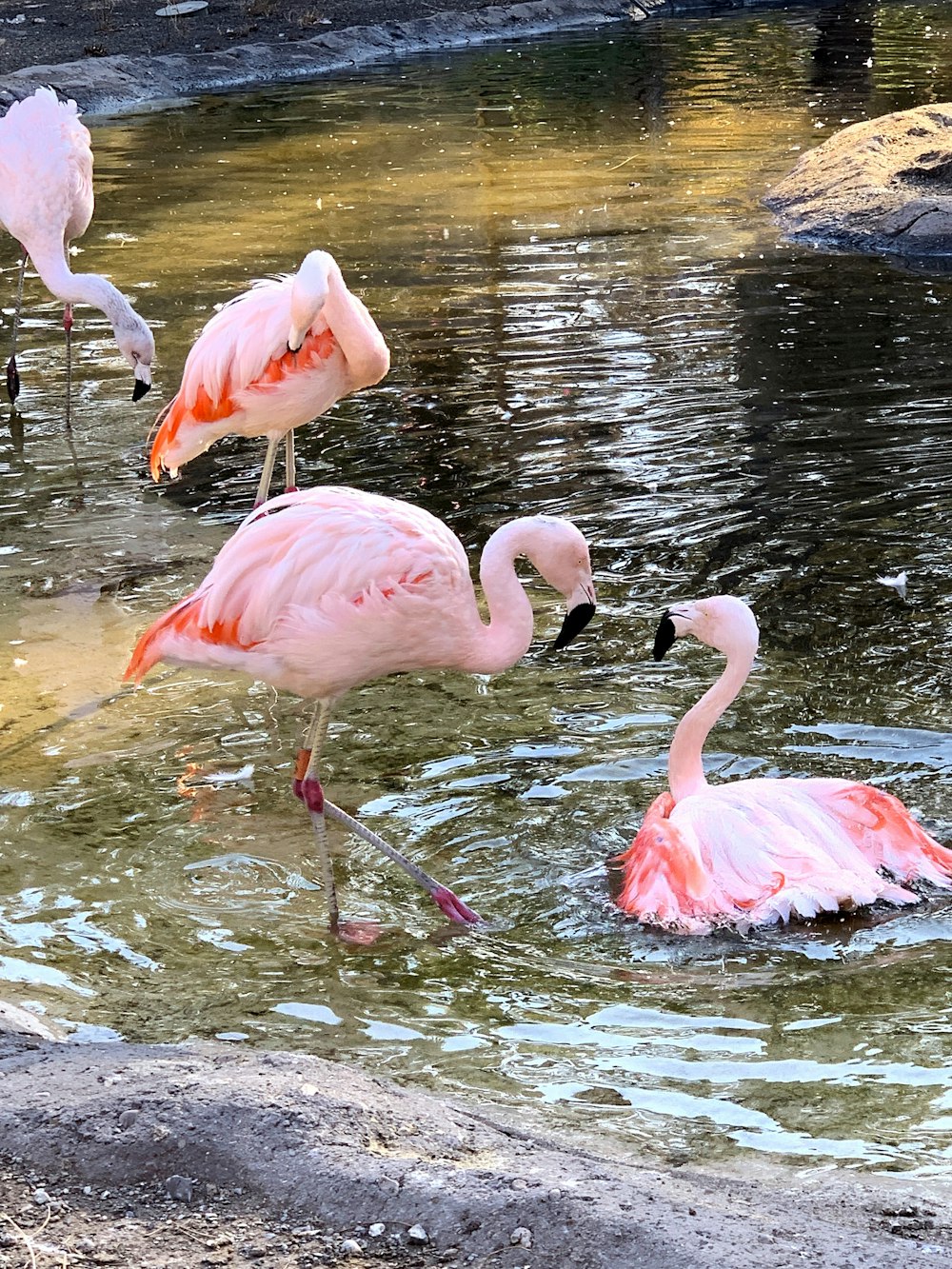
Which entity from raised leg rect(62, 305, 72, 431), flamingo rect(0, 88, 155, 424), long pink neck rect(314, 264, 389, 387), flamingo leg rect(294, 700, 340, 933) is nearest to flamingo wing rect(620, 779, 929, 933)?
flamingo leg rect(294, 700, 340, 933)

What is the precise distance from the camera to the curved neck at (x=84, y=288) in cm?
707

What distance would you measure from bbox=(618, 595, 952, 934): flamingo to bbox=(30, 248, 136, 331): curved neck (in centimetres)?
428

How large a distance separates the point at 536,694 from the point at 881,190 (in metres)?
6.55

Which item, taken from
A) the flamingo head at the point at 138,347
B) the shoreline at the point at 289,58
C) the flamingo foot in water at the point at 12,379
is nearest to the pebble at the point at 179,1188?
the flamingo head at the point at 138,347

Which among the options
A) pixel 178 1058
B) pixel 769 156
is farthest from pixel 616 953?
pixel 769 156

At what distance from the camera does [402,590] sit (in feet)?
11.5

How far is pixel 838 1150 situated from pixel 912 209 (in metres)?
7.98

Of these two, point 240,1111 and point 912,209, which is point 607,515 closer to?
point 240,1111

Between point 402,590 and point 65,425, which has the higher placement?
point 402,590

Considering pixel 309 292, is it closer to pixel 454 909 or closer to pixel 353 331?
pixel 353 331

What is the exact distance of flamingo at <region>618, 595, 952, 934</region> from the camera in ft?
11.1

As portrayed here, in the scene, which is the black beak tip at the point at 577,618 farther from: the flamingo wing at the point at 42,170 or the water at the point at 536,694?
the flamingo wing at the point at 42,170

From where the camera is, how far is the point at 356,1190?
2453mm

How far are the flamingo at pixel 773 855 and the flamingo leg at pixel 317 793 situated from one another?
24.3 inches
